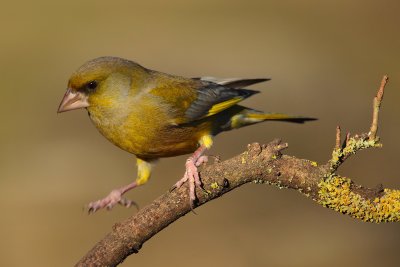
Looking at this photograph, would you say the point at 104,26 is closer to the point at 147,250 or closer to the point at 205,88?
the point at 147,250

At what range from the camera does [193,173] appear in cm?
439

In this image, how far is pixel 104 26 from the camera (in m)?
16.5

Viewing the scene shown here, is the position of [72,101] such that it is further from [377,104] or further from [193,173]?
[377,104]

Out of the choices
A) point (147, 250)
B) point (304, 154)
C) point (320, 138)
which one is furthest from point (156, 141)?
point (320, 138)

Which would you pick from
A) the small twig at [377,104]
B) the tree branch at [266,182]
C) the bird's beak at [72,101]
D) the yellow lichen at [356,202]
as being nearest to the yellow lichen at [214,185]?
the tree branch at [266,182]

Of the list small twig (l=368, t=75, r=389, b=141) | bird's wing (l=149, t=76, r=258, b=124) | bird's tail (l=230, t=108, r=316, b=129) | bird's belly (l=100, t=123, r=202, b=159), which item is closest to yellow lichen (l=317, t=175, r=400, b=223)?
small twig (l=368, t=75, r=389, b=141)

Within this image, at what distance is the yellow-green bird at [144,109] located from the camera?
5.14 metres

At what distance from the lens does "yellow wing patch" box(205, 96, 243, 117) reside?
5.65 meters

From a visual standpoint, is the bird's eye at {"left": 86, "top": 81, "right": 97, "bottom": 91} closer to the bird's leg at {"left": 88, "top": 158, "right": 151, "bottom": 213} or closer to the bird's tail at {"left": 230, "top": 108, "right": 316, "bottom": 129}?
the bird's leg at {"left": 88, "top": 158, "right": 151, "bottom": 213}

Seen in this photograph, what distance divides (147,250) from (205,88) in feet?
17.7

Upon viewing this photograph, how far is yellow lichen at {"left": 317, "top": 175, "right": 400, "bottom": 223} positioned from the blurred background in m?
7.09

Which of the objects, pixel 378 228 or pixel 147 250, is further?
pixel 378 228

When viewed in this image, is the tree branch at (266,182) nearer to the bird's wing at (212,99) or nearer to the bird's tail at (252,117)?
the bird's wing at (212,99)

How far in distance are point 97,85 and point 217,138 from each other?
6.72 meters
